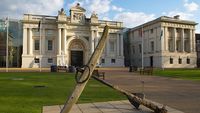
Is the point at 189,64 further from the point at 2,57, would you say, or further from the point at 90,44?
the point at 2,57

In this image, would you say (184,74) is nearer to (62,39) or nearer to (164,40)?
(62,39)

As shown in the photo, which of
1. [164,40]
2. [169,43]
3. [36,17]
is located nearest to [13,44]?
[36,17]

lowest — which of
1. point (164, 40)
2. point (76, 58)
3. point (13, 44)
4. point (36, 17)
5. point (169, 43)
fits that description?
point (76, 58)

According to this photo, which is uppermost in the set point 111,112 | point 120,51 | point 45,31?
point 45,31

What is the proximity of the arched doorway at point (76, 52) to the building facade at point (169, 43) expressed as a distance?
16448 millimetres

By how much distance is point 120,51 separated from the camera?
233ft

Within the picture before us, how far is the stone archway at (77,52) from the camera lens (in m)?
67.1

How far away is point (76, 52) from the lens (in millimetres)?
68125

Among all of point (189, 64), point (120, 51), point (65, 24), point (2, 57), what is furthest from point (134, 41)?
point (2, 57)

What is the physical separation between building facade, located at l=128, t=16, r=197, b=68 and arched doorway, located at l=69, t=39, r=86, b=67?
54.0 ft

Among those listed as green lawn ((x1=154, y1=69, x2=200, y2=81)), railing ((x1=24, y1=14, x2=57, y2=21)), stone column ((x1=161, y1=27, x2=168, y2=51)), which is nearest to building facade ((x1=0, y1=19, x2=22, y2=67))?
railing ((x1=24, y1=14, x2=57, y2=21))

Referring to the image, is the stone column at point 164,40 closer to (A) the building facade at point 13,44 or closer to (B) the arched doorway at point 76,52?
(B) the arched doorway at point 76,52

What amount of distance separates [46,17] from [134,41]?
28860 millimetres

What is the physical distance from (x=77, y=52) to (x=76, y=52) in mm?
257
